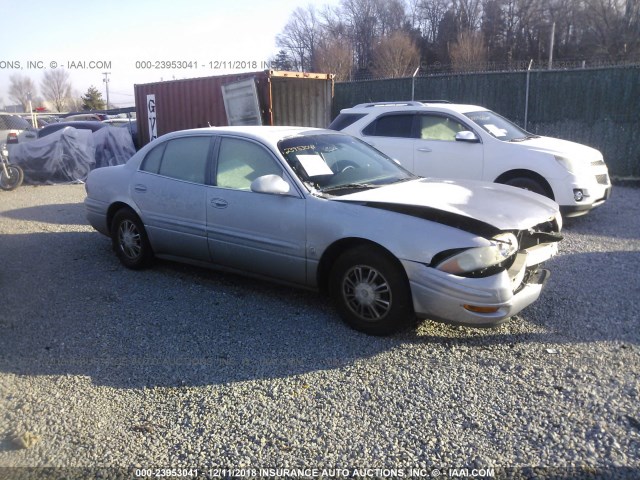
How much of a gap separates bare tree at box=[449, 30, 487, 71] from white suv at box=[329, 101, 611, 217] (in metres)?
36.1

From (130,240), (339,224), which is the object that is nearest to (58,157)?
(130,240)

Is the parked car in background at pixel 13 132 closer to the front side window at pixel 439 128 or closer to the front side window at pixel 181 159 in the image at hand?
the front side window at pixel 181 159

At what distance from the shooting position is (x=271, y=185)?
471 cm

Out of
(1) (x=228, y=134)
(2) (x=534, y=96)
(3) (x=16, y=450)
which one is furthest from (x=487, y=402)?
(2) (x=534, y=96)

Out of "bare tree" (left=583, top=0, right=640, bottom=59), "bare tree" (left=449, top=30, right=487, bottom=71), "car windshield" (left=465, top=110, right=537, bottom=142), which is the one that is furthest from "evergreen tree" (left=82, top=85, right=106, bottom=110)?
"car windshield" (left=465, top=110, right=537, bottom=142)

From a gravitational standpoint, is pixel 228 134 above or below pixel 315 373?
above

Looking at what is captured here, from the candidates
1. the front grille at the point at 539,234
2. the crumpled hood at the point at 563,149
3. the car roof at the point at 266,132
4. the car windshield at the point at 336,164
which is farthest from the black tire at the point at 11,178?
the front grille at the point at 539,234

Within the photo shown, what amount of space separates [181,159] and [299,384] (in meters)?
2.95

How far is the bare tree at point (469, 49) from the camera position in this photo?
148 feet

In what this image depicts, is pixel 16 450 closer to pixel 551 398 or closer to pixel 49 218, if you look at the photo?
pixel 551 398

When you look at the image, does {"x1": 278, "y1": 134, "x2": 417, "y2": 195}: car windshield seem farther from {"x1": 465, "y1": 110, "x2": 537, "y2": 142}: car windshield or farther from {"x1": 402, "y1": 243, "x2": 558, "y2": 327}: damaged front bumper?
{"x1": 465, "y1": 110, "x2": 537, "y2": 142}: car windshield

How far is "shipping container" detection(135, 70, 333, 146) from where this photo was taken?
12.2 metres

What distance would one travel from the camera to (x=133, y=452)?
9.97 ft

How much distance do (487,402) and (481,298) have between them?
2.41 ft
